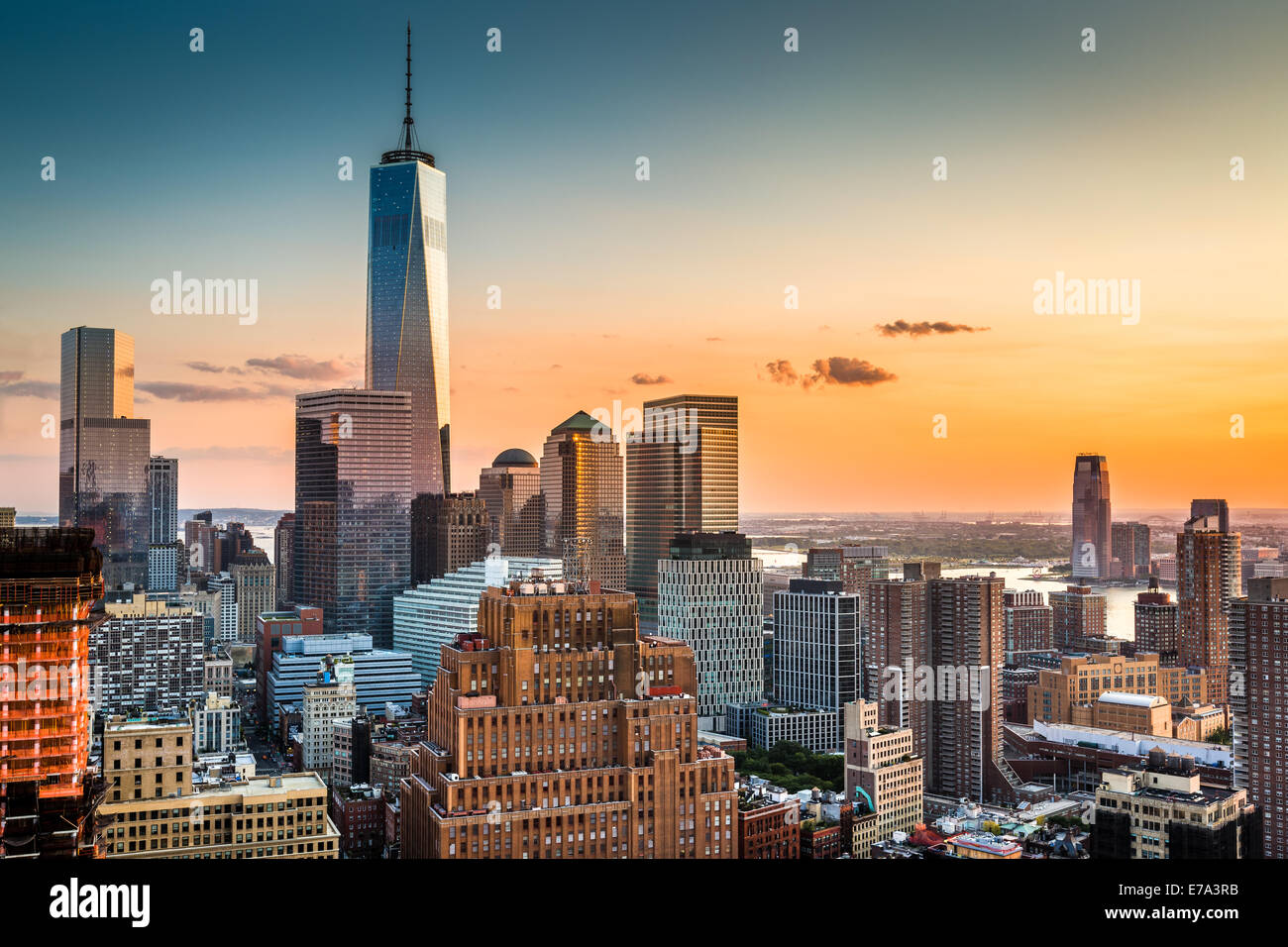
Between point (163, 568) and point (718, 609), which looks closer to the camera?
point (163, 568)

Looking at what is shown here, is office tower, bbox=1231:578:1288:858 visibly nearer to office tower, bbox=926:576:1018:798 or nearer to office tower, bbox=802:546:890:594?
office tower, bbox=926:576:1018:798

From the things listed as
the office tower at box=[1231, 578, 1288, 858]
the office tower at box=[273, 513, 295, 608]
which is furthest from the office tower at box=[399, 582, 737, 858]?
the office tower at box=[273, 513, 295, 608]

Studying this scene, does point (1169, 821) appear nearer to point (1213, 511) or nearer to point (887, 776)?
point (887, 776)

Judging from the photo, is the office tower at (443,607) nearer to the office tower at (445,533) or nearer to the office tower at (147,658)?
the office tower at (445,533)

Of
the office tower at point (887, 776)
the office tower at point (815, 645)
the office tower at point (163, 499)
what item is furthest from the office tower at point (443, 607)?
the office tower at point (887, 776)

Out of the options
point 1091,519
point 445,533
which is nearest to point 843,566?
point 1091,519
